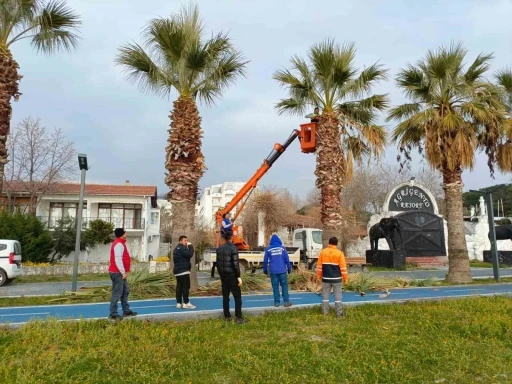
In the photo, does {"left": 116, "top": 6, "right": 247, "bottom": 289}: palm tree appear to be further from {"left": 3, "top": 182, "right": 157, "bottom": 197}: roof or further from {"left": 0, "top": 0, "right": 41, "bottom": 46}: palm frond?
{"left": 3, "top": 182, "right": 157, "bottom": 197}: roof

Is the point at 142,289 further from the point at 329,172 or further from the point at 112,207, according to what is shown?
the point at 112,207

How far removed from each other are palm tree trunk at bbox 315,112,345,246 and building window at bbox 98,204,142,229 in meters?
25.7

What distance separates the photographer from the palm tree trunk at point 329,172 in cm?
1581

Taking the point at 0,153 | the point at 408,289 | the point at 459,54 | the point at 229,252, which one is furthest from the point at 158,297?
the point at 459,54

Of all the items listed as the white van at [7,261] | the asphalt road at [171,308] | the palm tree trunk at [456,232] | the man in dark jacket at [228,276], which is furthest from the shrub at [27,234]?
the palm tree trunk at [456,232]

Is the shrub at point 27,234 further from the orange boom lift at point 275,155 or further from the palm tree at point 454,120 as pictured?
the palm tree at point 454,120

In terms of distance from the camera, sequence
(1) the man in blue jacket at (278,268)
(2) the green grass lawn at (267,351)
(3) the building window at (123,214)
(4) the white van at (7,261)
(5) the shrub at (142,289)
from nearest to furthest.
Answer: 1. (2) the green grass lawn at (267,351)
2. (1) the man in blue jacket at (278,268)
3. (5) the shrub at (142,289)
4. (4) the white van at (7,261)
5. (3) the building window at (123,214)

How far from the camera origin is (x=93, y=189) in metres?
38.2

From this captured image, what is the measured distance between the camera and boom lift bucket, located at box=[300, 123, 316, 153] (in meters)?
17.0

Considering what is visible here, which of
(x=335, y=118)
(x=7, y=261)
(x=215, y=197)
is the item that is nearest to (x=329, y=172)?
(x=335, y=118)

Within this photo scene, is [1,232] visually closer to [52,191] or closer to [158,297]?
[52,191]

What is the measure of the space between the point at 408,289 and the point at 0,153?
13983 mm

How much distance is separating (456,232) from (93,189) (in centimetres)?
3088

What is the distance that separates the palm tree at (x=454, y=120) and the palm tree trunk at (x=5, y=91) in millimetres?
14152
